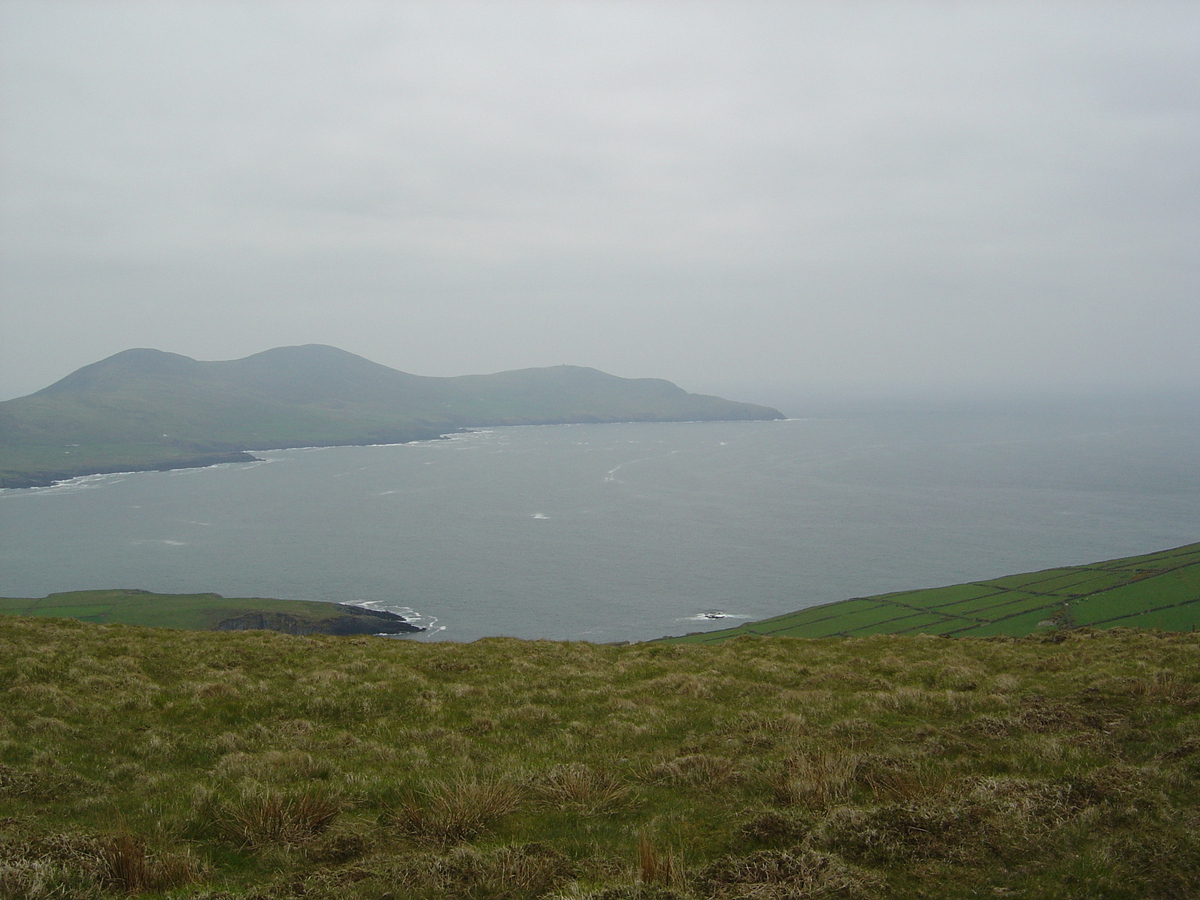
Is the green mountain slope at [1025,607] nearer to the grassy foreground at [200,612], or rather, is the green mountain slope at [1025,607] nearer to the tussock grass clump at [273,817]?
the grassy foreground at [200,612]

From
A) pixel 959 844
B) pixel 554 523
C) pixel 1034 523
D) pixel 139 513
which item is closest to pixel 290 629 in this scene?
pixel 554 523

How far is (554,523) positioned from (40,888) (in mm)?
129983

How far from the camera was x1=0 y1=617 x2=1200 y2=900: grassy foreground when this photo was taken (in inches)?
255

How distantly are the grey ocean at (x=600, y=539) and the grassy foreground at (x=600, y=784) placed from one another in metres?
61.6

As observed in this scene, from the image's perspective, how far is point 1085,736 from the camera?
10500 mm

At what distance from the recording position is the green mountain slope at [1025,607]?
211 ft

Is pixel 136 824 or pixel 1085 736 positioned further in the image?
pixel 1085 736

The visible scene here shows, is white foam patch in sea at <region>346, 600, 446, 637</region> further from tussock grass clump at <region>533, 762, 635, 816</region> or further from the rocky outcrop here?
tussock grass clump at <region>533, 762, 635, 816</region>

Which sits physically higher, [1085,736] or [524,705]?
[1085,736]

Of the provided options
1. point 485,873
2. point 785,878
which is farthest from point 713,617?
point 485,873

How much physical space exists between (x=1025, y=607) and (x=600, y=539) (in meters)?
66.3

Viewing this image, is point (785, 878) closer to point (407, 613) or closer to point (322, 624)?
point (322, 624)

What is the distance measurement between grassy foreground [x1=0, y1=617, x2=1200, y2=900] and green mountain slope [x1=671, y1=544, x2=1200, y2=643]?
1994 inches

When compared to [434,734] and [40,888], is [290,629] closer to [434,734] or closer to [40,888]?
[434,734]
